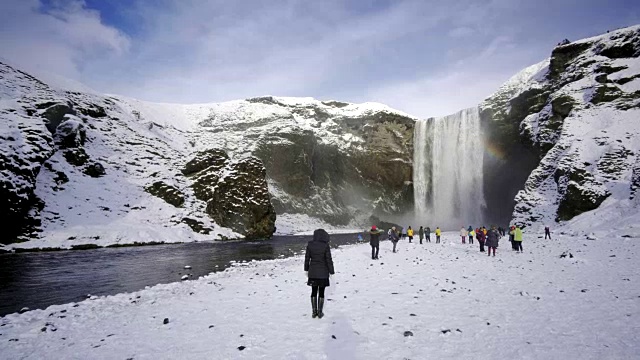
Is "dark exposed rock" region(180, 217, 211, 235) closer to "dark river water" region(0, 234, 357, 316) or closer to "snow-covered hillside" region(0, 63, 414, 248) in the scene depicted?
"snow-covered hillside" region(0, 63, 414, 248)

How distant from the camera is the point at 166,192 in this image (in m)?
48.9

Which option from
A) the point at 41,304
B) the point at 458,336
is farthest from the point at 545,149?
the point at 41,304

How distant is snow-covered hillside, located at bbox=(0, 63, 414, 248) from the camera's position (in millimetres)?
35062

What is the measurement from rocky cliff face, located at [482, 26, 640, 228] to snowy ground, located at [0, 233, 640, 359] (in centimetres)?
3388

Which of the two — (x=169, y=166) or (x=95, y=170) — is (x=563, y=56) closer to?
(x=169, y=166)

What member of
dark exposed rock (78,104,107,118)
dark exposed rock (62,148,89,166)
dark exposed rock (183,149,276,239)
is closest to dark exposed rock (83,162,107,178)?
dark exposed rock (62,148,89,166)

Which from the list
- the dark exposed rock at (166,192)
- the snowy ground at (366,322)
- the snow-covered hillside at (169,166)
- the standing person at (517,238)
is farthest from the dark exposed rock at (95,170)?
the standing person at (517,238)

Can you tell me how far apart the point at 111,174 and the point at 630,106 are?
78.4 metres

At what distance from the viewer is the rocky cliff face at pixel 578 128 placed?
39469 millimetres

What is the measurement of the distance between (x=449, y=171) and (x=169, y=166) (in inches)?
2662

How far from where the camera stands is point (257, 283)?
13711 mm

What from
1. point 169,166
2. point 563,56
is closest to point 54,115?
point 169,166

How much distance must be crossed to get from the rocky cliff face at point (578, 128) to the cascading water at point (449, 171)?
1030 cm

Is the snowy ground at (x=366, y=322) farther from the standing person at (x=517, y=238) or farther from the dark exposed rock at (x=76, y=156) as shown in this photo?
the dark exposed rock at (x=76, y=156)
